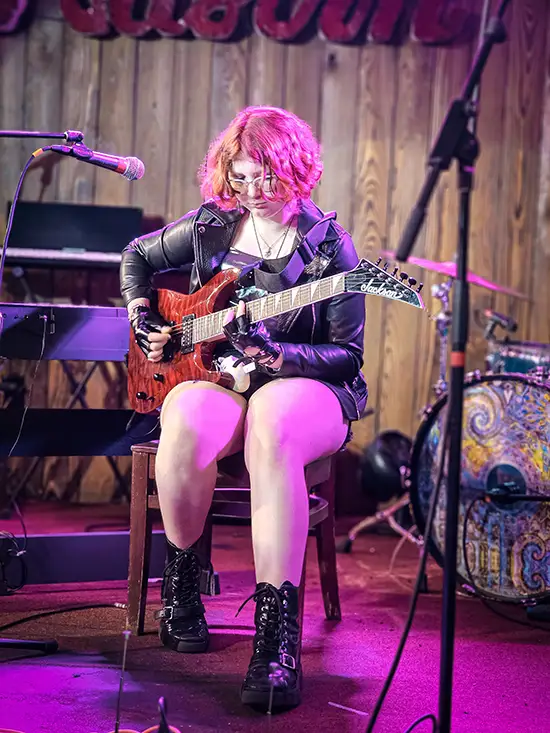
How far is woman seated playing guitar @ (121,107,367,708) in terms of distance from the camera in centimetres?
216

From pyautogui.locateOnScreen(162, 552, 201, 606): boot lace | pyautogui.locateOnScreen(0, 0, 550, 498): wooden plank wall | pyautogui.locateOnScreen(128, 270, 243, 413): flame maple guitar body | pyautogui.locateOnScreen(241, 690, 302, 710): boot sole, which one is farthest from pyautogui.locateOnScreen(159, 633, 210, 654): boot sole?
pyautogui.locateOnScreen(0, 0, 550, 498): wooden plank wall

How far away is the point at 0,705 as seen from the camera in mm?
2020

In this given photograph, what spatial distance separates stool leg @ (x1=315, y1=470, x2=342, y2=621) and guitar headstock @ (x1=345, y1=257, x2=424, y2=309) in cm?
78

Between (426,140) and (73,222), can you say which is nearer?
(73,222)

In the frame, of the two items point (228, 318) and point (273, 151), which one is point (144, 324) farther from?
point (273, 151)

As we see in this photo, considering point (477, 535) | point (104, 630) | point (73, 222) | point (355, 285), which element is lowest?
point (104, 630)

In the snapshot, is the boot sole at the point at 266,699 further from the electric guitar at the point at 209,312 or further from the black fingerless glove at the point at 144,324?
the black fingerless glove at the point at 144,324

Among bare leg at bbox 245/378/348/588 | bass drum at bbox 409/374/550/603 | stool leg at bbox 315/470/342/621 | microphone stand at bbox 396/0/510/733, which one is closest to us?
microphone stand at bbox 396/0/510/733

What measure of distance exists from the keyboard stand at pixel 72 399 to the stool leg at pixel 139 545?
5.74 ft

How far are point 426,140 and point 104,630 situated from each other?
2948mm

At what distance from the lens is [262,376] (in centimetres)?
245

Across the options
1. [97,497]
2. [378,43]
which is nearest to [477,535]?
[97,497]

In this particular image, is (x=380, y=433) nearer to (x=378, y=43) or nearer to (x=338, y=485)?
(x=338, y=485)

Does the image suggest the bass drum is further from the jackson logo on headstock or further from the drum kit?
the jackson logo on headstock
